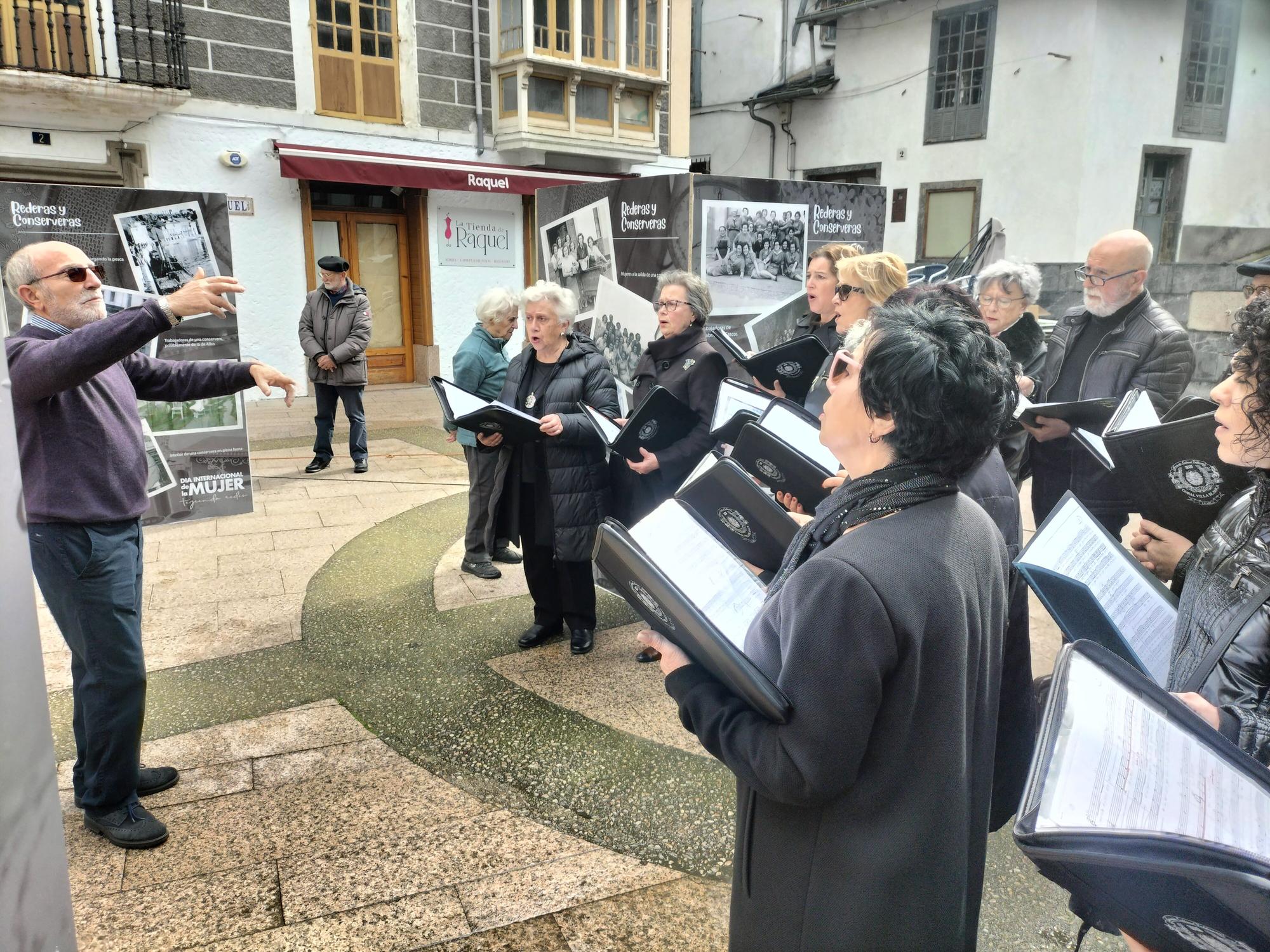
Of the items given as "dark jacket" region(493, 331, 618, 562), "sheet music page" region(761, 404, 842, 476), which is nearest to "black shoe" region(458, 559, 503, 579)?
"dark jacket" region(493, 331, 618, 562)

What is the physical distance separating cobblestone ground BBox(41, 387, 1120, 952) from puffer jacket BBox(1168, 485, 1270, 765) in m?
1.28

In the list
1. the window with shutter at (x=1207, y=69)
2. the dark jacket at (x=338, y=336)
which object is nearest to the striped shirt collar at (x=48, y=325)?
the dark jacket at (x=338, y=336)

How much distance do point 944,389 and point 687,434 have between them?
2.70 metres

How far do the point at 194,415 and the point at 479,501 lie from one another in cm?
261

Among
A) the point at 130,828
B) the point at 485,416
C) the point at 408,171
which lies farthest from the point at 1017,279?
the point at 408,171

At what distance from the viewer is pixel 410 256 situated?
14.3 meters

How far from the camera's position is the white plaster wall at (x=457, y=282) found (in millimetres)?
14008

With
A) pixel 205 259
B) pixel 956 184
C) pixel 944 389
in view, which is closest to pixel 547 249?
pixel 205 259

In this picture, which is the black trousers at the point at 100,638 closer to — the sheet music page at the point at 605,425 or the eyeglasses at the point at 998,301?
the sheet music page at the point at 605,425

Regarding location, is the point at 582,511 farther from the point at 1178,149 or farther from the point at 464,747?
the point at 1178,149

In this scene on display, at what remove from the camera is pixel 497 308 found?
5.30 metres

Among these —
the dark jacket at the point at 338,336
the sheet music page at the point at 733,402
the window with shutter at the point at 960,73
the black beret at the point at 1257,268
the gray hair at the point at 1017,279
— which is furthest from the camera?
the window with shutter at the point at 960,73

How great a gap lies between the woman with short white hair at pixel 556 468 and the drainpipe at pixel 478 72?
37.3ft

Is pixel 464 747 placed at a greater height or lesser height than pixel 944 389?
lesser
